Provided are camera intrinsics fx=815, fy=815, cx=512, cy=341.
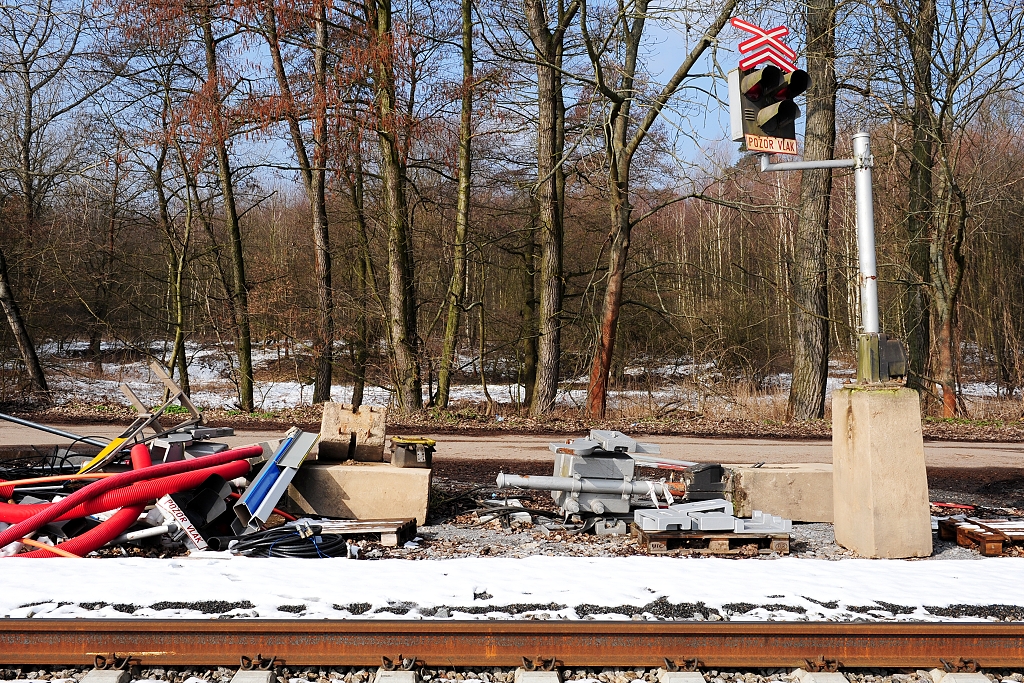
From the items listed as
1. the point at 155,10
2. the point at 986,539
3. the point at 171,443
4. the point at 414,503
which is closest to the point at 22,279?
the point at 155,10

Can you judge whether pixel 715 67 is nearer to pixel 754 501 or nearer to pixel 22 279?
pixel 754 501

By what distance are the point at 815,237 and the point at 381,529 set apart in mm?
13508

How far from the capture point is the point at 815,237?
696 inches

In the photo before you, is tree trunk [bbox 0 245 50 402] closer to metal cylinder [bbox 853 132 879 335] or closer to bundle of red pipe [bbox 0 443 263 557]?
bundle of red pipe [bbox 0 443 263 557]

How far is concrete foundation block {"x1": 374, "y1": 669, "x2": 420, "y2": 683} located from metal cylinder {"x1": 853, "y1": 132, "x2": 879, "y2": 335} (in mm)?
4859

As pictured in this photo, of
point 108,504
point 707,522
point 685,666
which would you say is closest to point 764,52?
point 707,522

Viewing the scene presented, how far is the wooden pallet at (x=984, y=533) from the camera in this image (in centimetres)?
719

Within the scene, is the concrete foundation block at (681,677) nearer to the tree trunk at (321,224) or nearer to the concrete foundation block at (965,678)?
the concrete foundation block at (965,678)

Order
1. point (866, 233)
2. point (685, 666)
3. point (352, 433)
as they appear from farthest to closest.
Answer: point (352, 433)
point (866, 233)
point (685, 666)

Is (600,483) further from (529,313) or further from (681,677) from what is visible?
(529,313)

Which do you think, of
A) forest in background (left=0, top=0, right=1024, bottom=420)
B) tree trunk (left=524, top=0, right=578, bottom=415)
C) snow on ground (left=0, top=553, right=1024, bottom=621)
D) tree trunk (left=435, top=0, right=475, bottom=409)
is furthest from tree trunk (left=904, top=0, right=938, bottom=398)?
snow on ground (left=0, top=553, right=1024, bottom=621)

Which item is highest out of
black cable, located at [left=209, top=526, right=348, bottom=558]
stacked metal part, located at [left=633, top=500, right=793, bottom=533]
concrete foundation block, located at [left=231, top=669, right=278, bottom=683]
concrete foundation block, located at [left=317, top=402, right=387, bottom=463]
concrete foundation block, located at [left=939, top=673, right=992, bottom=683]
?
concrete foundation block, located at [left=317, top=402, right=387, bottom=463]

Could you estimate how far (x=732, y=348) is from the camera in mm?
21984

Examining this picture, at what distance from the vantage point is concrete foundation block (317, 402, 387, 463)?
8.56m
